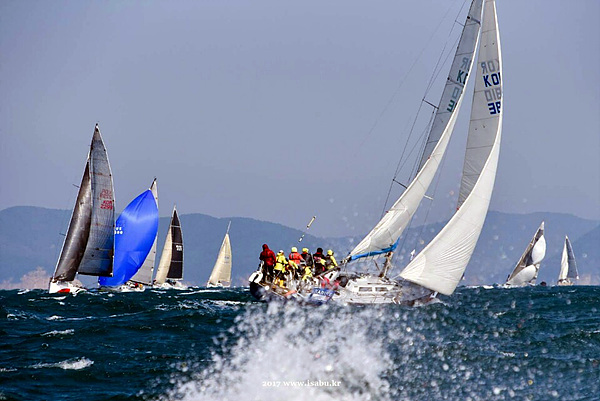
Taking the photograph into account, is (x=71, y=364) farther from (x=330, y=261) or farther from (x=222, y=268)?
(x=222, y=268)

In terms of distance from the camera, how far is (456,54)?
36.8 metres

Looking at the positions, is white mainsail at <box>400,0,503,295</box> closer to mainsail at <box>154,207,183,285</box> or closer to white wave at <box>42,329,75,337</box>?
white wave at <box>42,329,75,337</box>

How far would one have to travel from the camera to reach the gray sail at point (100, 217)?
48.6m

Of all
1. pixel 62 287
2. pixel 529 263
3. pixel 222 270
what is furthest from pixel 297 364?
pixel 529 263

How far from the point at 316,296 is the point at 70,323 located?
10007mm

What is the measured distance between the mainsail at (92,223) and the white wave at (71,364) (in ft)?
92.8

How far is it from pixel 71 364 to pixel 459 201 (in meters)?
18.3

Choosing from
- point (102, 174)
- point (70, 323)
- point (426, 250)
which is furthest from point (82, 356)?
point (102, 174)

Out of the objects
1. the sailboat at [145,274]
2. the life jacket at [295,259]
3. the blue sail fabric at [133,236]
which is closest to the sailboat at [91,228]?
the blue sail fabric at [133,236]

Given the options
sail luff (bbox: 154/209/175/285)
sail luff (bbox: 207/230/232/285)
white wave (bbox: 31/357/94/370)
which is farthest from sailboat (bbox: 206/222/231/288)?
white wave (bbox: 31/357/94/370)

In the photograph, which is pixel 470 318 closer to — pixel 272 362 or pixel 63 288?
pixel 272 362

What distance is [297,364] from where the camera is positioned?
66.0ft

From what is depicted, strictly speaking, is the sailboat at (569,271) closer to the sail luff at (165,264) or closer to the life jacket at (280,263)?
the sail luff at (165,264)

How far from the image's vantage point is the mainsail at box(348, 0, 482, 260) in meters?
36.5
